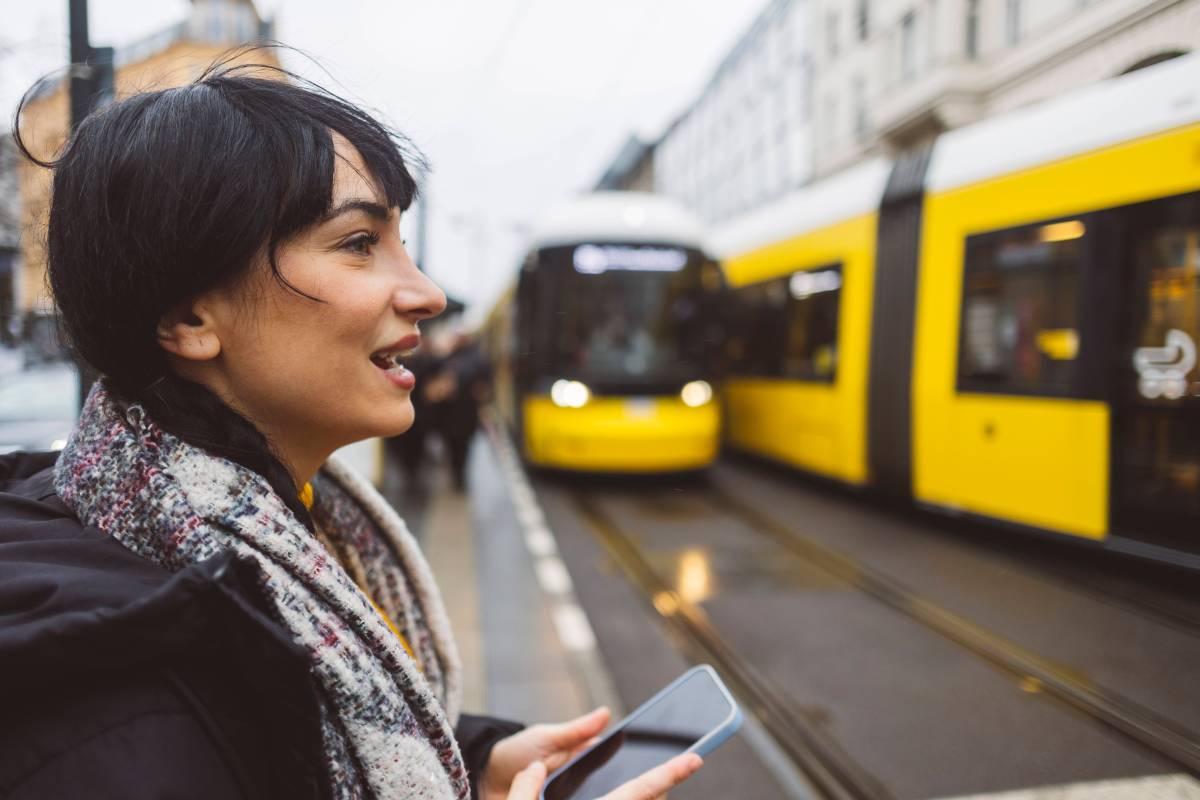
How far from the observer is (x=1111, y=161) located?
184 inches

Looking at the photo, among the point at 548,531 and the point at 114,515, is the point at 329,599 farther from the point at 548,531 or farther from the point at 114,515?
the point at 548,531

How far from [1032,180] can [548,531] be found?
4.63m

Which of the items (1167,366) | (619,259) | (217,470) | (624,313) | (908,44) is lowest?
(217,470)

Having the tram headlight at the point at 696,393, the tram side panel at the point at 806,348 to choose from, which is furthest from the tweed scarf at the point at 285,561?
the tram headlight at the point at 696,393

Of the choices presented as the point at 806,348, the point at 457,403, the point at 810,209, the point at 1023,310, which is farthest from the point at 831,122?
the point at 457,403

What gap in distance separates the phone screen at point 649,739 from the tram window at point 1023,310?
192 inches

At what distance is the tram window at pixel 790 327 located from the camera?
26.3 feet

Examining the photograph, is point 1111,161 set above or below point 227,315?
above

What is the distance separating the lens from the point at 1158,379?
420 centimetres

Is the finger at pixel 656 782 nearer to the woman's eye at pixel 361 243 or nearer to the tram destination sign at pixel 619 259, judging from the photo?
the woman's eye at pixel 361 243

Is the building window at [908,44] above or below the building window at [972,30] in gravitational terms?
above

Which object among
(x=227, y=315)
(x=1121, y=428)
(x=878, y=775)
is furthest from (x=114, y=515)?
(x=1121, y=428)

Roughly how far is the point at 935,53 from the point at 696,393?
22.2 ft

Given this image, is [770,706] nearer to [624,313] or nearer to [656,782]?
[656,782]
